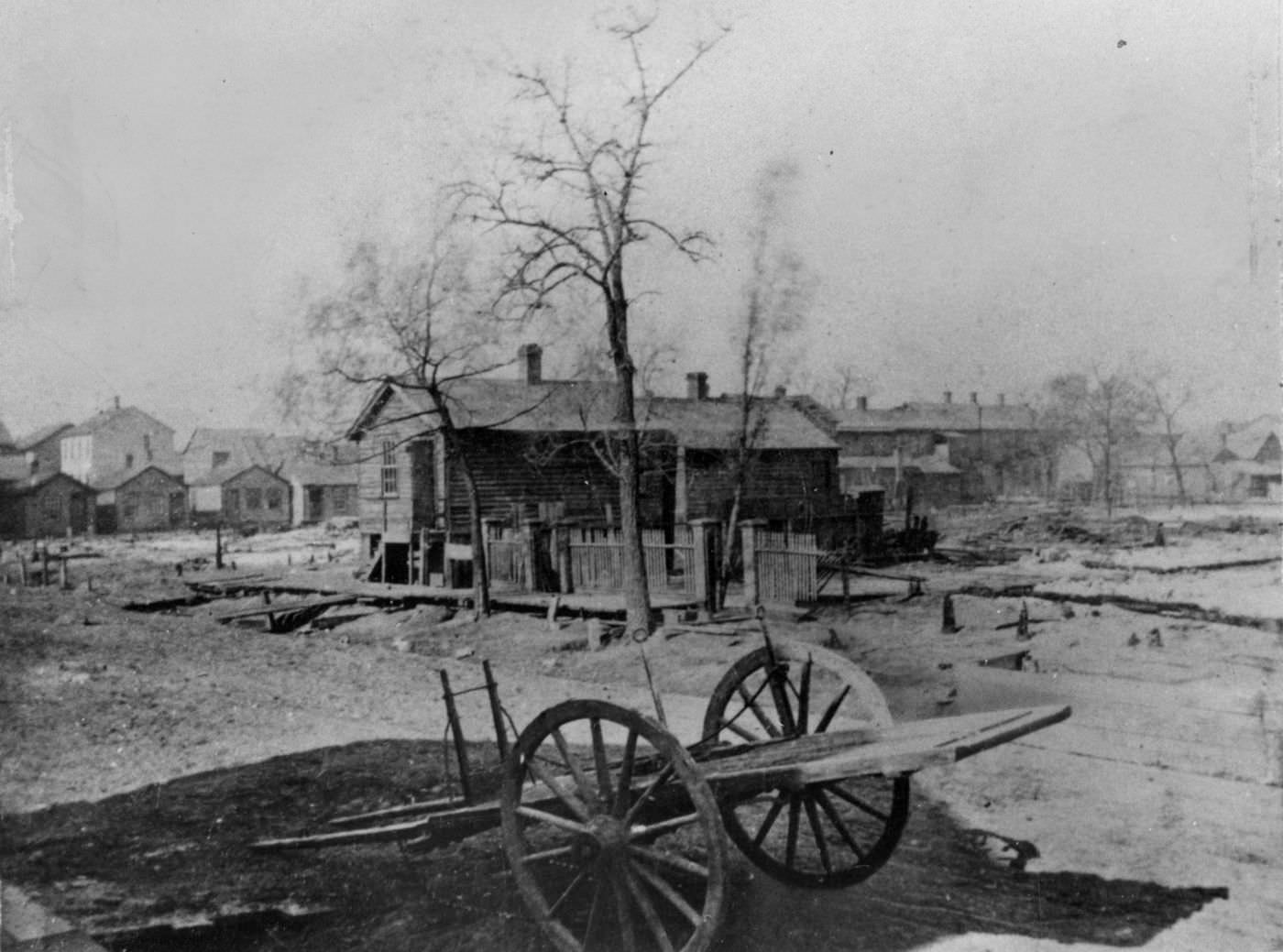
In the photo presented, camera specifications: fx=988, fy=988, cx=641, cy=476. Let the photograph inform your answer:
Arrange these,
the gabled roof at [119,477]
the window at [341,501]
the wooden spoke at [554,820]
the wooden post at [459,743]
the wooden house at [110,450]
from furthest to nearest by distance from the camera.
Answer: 1. the window at [341,501]
2. the gabled roof at [119,477]
3. the wooden house at [110,450]
4. the wooden post at [459,743]
5. the wooden spoke at [554,820]

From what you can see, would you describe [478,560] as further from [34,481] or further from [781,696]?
[34,481]

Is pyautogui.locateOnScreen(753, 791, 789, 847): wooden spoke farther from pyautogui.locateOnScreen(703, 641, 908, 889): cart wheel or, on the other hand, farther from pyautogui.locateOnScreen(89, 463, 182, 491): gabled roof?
pyautogui.locateOnScreen(89, 463, 182, 491): gabled roof

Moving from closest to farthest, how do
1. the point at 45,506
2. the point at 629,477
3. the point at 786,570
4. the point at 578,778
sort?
the point at 578,778
the point at 629,477
the point at 786,570
the point at 45,506

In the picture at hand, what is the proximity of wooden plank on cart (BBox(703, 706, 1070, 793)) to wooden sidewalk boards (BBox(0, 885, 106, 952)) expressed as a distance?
3143mm

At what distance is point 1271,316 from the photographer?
746cm

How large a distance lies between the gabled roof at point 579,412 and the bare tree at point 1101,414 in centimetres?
846

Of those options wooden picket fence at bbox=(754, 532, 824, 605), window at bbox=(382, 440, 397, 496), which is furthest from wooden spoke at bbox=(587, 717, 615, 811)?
window at bbox=(382, 440, 397, 496)

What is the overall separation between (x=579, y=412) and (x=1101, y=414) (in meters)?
26.0

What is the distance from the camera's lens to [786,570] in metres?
16.3

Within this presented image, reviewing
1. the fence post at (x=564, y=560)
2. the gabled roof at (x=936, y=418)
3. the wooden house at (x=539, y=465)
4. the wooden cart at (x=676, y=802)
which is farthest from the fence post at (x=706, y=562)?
the gabled roof at (x=936, y=418)

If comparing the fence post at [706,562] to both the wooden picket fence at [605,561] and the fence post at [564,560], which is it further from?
the fence post at [564,560]

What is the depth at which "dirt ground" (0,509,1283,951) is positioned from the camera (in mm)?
5066

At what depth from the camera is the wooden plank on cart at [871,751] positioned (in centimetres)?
396

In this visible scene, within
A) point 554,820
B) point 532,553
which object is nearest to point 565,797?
point 554,820
